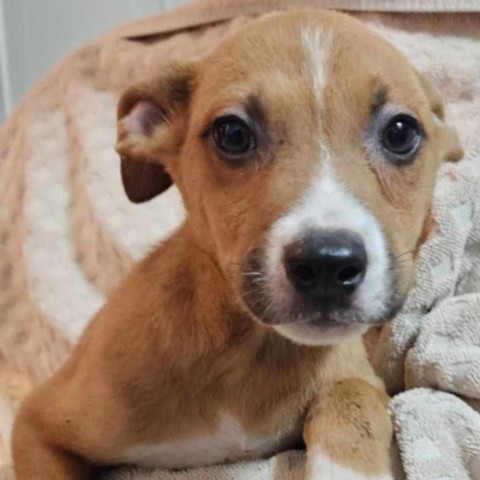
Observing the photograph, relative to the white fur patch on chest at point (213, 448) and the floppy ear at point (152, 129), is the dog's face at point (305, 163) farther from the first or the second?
the white fur patch on chest at point (213, 448)

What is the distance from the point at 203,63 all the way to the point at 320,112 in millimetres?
345

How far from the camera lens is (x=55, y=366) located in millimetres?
2596

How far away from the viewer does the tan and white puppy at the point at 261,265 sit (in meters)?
1.46

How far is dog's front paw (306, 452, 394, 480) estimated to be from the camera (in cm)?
159

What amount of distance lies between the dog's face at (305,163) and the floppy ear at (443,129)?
0.03 meters

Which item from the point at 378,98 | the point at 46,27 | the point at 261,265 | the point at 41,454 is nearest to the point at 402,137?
the point at 378,98

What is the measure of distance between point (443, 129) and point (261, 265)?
2.00ft

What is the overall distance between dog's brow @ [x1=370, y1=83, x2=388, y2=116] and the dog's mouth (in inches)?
10.1

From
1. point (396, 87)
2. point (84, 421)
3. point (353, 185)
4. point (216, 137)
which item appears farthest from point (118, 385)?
point (396, 87)

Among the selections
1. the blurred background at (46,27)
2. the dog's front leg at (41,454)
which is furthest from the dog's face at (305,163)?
the blurred background at (46,27)

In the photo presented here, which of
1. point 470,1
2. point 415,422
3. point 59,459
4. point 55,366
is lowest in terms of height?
point 55,366

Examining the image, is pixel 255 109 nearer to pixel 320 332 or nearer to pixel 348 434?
pixel 320 332

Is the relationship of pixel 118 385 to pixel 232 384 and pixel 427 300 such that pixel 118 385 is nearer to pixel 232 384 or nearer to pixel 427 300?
pixel 232 384

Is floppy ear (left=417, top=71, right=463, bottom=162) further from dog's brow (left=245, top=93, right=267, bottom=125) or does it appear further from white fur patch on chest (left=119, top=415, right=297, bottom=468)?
white fur patch on chest (left=119, top=415, right=297, bottom=468)
